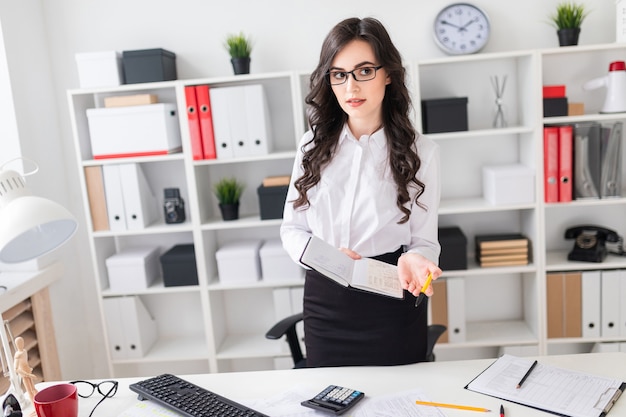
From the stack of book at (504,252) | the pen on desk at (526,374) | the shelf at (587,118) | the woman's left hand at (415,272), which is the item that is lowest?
the stack of book at (504,252)

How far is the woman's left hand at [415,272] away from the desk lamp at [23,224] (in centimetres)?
90

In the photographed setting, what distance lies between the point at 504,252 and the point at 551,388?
1.61 metres

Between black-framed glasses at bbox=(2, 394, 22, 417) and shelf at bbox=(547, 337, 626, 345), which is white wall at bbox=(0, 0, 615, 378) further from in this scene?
black-framed glasses at bbox=(2, 394, 22, 417)

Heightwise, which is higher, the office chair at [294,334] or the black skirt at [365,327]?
the black skirt at [365,327]

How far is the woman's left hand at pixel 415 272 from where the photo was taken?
64.0 inches

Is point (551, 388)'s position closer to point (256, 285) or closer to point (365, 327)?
point (365, 327)

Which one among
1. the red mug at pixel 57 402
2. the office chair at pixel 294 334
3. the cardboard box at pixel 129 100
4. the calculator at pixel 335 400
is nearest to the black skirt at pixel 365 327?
the office chair at pixel 294 334

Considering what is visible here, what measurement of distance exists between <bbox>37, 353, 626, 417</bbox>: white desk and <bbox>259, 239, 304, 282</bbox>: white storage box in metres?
1.37

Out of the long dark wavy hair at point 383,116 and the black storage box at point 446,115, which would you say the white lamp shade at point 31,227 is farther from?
the black storage box at point 446,115

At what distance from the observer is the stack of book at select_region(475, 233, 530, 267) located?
3023mm

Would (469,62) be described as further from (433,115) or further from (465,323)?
(465,323)

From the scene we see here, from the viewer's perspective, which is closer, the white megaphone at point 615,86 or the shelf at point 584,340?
the white megaphone at point 615,86

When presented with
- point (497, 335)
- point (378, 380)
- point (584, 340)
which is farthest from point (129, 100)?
point (584, 340)

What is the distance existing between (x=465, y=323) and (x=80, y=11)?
2765mm
